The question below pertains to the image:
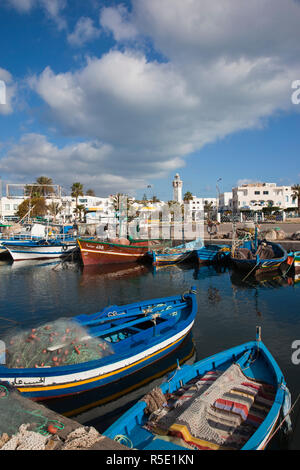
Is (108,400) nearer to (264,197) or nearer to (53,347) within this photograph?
(53,347)

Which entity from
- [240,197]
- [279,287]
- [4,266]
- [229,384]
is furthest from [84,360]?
[240,197]

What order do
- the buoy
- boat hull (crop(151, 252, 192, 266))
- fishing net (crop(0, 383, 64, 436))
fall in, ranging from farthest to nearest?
boat hull (crop(151, 252, 192, 266)) < fishing net (crop(0, 383, 64, 436)) < the buoy

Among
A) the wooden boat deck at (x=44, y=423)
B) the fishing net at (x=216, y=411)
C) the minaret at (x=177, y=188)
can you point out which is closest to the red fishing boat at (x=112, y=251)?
the fishing net at (x=216, y=411)

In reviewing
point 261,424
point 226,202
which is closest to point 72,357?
point 261,424

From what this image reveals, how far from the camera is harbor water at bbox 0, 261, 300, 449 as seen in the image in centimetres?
843

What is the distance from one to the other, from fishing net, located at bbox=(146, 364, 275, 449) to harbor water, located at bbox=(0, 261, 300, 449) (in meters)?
1.20

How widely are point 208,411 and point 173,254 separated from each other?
84.5 feet

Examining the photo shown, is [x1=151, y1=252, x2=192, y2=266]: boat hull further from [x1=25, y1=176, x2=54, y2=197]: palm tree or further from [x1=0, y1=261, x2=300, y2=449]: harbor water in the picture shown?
[x1=25, y1=176, x2=54, y2=197]: palm tree

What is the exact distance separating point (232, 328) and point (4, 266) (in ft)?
97.9

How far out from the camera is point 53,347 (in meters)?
7.99

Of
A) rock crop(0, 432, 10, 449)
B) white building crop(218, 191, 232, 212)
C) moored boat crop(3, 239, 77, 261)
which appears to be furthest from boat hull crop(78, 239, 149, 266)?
white building crop(218, 191, 232, 212)

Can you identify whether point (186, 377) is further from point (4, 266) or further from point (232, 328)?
point (4, 266)

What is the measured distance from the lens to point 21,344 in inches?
322

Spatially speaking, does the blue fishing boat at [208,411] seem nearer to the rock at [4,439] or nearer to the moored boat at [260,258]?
the rock at [4,439]
